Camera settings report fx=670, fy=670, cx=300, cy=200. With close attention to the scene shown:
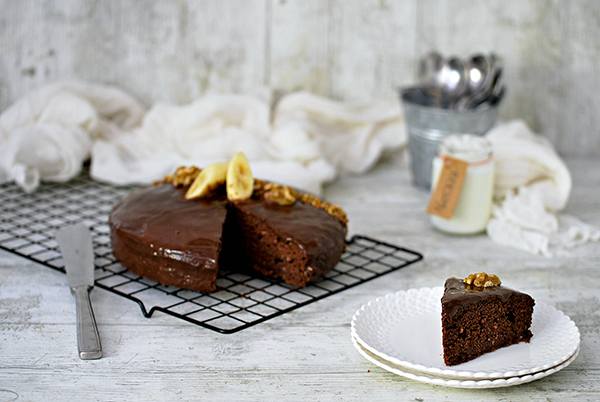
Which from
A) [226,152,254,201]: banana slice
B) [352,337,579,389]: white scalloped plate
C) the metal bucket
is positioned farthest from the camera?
the metal bucket

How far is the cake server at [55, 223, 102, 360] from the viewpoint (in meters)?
1.53

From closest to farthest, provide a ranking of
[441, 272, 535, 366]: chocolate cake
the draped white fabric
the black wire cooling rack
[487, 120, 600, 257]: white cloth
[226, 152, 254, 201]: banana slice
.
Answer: [441, 272, 535, 366]: chocolate cake
the black wire cooling rack
[226, 152, 254, 201]: banana slice
[487, 120, 600, 257]: white cloth
the draped white fabric

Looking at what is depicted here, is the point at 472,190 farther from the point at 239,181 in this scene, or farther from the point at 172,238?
the point at 172,238

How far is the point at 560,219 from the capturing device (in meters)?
2.43

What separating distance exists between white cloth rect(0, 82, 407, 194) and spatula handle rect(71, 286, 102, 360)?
103cm

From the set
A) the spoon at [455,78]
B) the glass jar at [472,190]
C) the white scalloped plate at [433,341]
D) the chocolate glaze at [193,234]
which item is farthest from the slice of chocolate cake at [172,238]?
the spoon at [455,78]

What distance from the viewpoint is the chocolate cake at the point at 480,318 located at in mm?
1447

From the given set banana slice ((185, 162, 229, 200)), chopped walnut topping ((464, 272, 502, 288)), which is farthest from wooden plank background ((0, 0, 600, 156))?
chopped walnut topping ((464, 272, 502, 288))

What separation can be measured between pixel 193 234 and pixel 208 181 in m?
0.25

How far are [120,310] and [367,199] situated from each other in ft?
4.14

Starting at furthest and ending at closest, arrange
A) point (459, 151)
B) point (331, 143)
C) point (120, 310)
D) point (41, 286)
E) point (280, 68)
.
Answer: point (280, 68) < point (331, 143) < point (459, 151) < point (41, 286) < point (120, 310)

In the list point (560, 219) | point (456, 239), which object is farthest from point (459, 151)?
point (560, 219)

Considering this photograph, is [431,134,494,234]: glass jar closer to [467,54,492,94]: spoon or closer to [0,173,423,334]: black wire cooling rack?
[0,173,423,334]: black wire cooling rack

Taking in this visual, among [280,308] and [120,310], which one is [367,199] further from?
[120,310]
